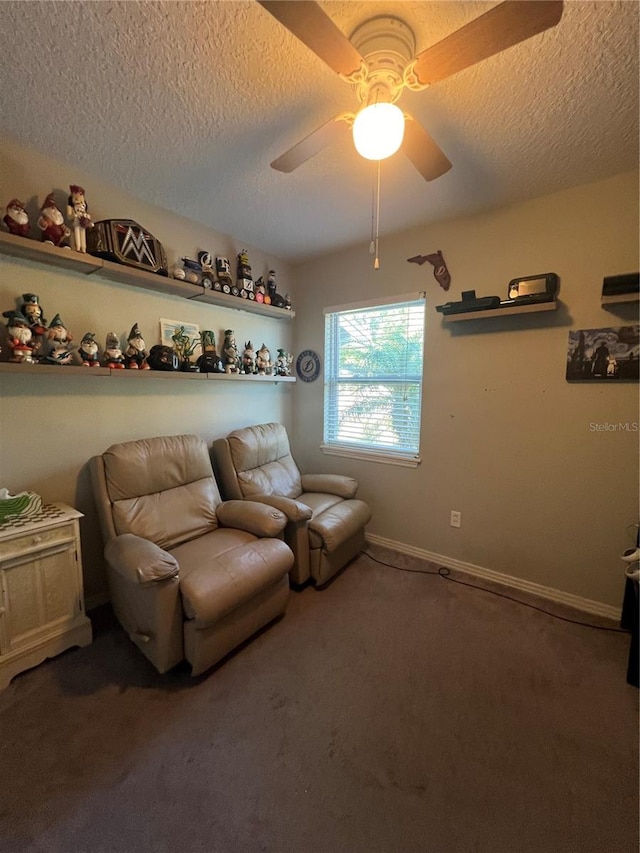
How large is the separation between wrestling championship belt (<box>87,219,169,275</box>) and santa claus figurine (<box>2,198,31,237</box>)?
0.29m

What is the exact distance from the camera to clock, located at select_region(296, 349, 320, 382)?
131 inches

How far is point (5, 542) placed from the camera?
1.55 meters

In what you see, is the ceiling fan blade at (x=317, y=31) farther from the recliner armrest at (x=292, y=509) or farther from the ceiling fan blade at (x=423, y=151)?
the recliner armrest at (x=292, y=509)

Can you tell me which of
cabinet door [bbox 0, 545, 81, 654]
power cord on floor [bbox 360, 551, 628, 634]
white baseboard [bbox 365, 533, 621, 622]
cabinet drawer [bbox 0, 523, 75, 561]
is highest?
cabinet drawer [bbox 0, 523, 75, 561]

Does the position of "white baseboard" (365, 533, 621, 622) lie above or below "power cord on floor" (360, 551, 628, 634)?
above

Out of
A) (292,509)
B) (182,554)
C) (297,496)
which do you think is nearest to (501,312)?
(292,509)

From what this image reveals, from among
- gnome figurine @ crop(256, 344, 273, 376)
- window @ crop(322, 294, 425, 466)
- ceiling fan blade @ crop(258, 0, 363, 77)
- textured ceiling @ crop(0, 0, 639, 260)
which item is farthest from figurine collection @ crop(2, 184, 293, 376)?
ceiling fan blade @ crop(258, 0, 363, 77)

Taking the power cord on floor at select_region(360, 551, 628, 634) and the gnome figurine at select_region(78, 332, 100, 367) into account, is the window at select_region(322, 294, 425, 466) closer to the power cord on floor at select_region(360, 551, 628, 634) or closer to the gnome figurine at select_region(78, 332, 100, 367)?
the power cord on floor at select_region(360, 551, 628, 634)

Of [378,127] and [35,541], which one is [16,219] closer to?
[35,541]

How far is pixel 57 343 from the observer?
6.02ft

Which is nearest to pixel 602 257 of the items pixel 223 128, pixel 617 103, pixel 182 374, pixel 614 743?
pixel 617 103

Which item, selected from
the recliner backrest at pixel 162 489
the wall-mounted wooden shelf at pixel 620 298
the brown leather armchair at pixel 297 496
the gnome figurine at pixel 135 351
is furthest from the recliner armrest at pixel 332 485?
the wall-mounted wooden shelf at pixel 620 298

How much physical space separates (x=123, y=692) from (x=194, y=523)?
2.79 ft

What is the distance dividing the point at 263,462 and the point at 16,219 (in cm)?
198
